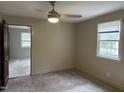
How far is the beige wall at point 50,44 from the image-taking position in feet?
15.4

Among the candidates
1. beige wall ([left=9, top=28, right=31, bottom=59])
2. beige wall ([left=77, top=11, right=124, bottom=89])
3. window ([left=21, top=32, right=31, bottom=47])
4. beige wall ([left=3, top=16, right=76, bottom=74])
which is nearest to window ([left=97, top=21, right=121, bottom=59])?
beige wall ([left=77, top=11, right=124, bottom=89])

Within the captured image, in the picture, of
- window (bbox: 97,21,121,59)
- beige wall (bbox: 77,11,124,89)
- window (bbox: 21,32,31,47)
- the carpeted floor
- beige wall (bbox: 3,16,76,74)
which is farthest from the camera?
window (bbox: 21,32,31,47)

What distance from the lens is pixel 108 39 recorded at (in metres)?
4.02

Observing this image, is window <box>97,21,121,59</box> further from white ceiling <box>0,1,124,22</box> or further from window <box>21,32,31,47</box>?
window <box>21,32,31,47</box>

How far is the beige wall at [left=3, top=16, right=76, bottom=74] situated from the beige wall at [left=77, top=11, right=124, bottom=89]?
450mm

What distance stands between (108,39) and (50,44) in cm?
235

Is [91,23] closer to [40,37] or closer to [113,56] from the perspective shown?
[113,56]

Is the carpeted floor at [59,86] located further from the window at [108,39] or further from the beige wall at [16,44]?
the beige wall at [16,44]

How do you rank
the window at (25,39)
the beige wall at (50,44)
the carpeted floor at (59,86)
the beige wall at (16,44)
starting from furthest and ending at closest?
the window at (25,39) < the beige wall at (16,44) < the beige wall at (50,44) < the carpeted floor at (59,86)

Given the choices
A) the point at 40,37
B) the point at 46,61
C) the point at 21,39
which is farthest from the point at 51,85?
the point at 21,39

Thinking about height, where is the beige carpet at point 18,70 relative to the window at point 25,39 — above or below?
below

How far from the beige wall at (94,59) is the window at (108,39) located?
0.16 metres

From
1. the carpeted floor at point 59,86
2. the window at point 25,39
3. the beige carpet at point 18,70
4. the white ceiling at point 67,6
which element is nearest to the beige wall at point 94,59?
the carpeted floor at point 59,86

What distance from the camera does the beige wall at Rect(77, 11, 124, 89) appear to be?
3.49 m
